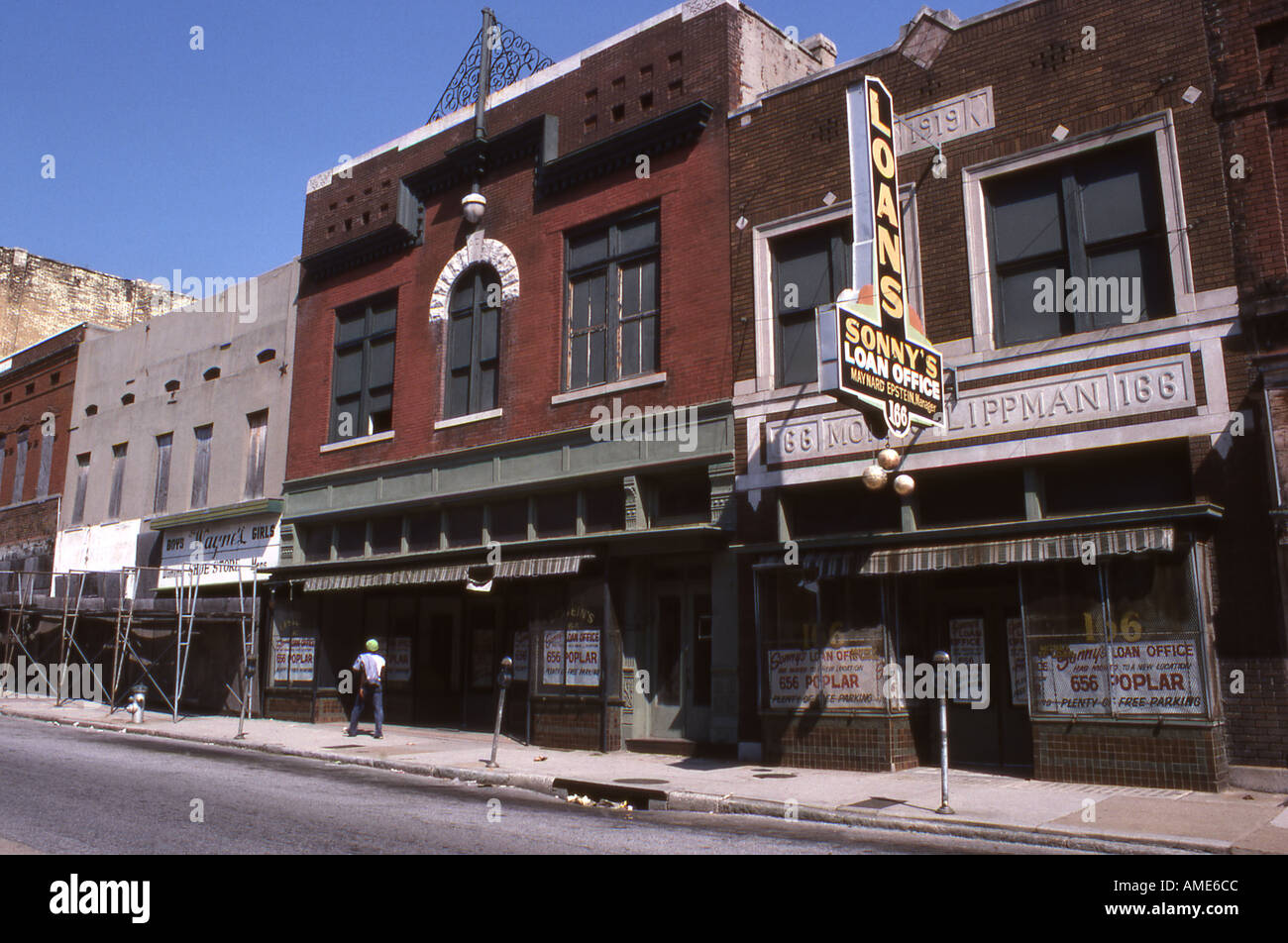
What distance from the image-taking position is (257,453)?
83.9 feet

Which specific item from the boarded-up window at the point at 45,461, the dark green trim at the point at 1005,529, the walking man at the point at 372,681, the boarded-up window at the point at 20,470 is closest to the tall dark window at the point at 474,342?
the walking man at the point at 372,681

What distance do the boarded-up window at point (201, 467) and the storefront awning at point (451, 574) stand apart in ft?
21.1

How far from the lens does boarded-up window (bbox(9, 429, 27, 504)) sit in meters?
35.1

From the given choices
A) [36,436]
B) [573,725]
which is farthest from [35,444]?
[573,725]

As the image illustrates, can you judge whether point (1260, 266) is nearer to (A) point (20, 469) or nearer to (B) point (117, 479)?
(B) point (117, 479)

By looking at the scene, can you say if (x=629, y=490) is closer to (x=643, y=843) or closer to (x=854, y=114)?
(x=854, y=114)

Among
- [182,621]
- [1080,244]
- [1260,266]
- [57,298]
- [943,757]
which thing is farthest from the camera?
[57,298]

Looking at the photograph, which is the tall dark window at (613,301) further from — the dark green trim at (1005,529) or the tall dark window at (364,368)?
the tall dark window at (364,368)

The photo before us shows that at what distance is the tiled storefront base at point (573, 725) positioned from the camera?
1673cm

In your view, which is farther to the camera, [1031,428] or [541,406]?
[541,406]

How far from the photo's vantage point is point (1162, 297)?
12.9 meters

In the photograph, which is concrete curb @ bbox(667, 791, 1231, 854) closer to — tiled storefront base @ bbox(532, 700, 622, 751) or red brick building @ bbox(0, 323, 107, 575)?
tiled storefront base @ bbox(532, 700, 622, 751)

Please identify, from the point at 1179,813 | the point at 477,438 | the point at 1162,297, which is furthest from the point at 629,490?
the point at 1179,813

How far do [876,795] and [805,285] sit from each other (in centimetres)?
813
